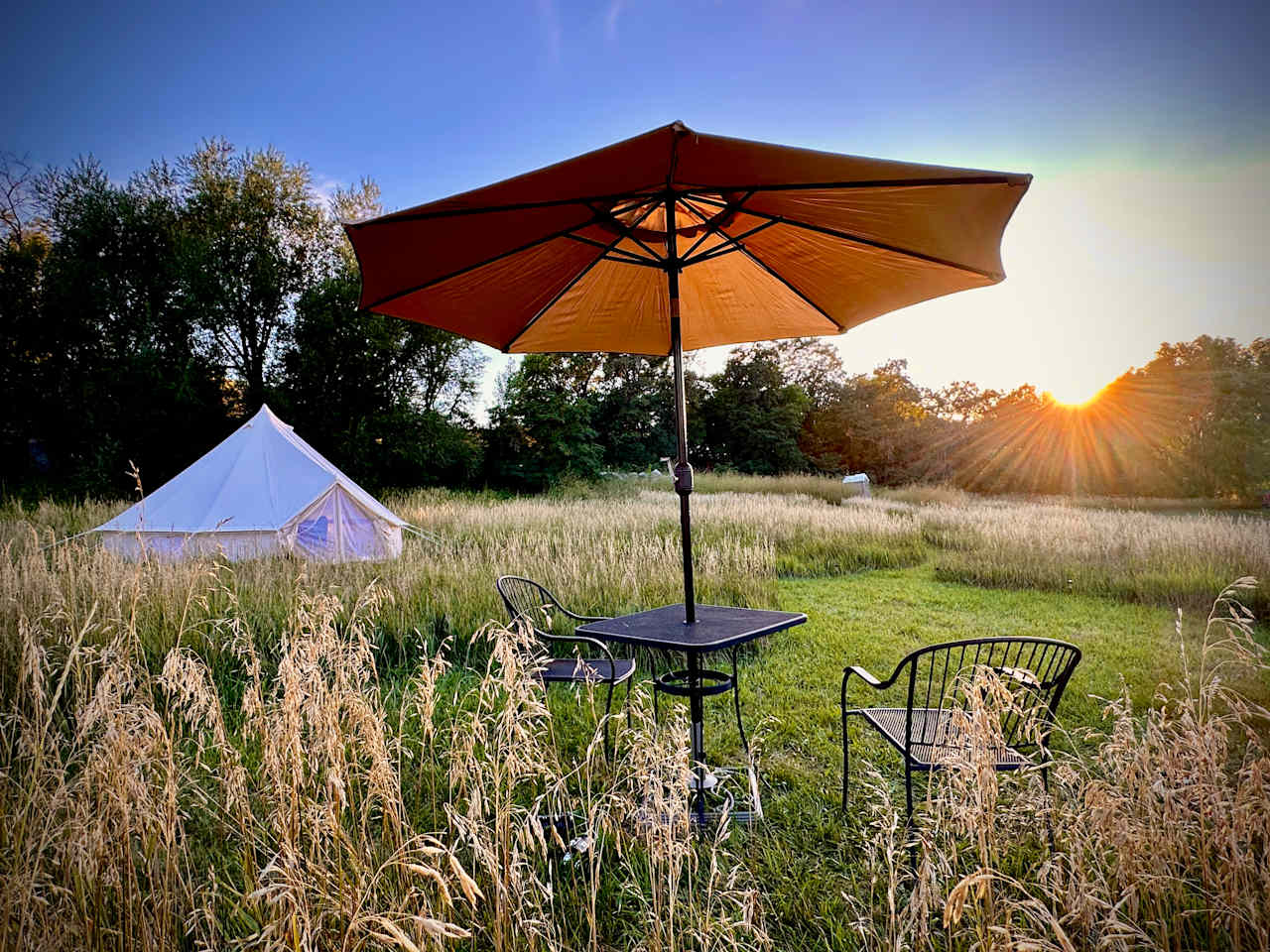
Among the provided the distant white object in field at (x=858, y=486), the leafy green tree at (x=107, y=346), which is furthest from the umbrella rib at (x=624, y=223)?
the distant white object in field at (x=858, y=486)

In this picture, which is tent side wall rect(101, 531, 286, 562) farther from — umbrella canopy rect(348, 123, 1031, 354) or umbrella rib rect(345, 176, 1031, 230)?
umbrella rib rect(345, 176, 1031, 230)

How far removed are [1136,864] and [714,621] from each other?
1.49 metres

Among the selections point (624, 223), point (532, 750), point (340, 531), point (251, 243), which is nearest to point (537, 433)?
point (251, 243)

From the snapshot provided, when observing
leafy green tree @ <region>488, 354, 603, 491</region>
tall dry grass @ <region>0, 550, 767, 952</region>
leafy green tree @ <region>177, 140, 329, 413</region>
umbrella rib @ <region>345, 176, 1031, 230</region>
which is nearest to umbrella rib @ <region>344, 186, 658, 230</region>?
umbrella rib @ <region>345, 176, 1031, 230</region>

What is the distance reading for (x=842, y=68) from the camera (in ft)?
19.6

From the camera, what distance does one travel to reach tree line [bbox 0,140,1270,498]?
1393cm

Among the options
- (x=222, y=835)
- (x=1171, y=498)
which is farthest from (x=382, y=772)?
(x=1171, y=498)

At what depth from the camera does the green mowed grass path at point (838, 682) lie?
2.13 meters

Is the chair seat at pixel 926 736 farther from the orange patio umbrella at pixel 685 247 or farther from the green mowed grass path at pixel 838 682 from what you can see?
the orange patio umbrella at pixel 685 247

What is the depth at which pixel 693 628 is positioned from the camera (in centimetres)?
254

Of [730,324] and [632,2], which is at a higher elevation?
[632,2]

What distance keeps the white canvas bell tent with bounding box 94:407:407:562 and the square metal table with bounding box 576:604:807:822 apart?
5.64 meters

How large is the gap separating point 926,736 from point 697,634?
83 centimetres

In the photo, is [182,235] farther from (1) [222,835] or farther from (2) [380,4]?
(1) [222,835]
